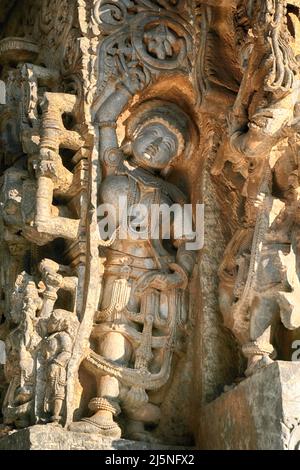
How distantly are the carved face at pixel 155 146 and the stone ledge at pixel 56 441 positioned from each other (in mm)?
1806

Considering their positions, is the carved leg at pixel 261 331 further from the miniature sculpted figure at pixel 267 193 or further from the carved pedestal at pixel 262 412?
the carved pedestal at pixel 262 412

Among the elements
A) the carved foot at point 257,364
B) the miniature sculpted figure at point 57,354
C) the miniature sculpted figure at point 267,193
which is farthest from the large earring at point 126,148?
the carved foot at point 257,364

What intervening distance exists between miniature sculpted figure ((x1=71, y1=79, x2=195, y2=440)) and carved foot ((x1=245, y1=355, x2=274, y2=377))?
2.28 feet

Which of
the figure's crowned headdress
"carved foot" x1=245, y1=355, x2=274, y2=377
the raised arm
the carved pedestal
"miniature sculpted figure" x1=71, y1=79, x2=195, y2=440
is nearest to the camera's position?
the carved pedestal

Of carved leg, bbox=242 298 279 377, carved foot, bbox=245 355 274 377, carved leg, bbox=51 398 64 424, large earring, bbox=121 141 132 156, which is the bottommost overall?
carved leg, bbox=51 398 64 424

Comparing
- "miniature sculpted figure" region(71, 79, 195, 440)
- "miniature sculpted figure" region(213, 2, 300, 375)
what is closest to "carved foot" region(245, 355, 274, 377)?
"miniature sculpted figure" region(213, 2, 300, 375)

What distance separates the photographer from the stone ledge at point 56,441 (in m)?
6.68

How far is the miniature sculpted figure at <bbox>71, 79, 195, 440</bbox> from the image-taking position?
7172mm

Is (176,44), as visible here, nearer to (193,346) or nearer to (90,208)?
(90,208)

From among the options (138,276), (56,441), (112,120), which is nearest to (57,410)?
(56,441)

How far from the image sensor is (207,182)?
24.9 ft

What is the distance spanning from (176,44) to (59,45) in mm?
821

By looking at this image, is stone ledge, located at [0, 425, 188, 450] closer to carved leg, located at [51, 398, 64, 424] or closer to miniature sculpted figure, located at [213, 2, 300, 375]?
carved leg, located at [51, 398, 64, 424]

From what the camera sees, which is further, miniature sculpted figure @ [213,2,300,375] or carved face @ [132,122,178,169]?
carved face @ [132,122,178,169]
